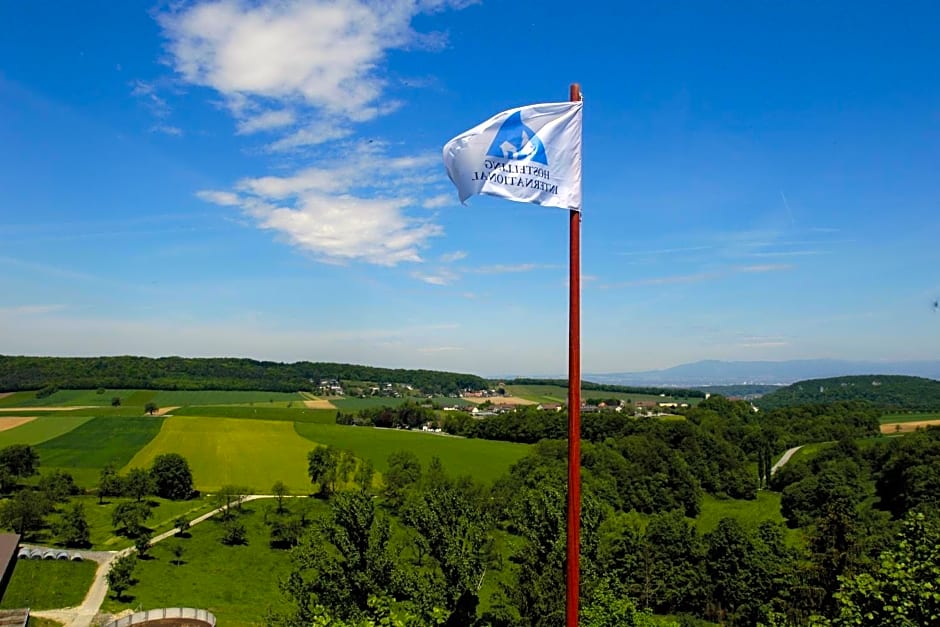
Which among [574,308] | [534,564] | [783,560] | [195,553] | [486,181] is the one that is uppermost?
[486,181]

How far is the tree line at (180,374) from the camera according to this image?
412 feet

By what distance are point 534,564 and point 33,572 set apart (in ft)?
115

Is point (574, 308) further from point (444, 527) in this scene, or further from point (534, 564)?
point (444, 527)

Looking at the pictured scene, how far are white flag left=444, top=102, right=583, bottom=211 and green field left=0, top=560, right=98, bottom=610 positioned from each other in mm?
40014

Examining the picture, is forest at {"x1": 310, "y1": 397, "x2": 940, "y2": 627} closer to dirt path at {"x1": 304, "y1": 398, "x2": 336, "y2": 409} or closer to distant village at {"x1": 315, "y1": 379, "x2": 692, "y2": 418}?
distant village at {"x1": 315, "y1": 379, "x2": 692, "y2": 418}

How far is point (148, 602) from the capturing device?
118 ft

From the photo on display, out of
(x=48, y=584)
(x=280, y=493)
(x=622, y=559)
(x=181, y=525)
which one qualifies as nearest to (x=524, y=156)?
(x=622, y=559)

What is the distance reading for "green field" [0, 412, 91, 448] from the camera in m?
77.5

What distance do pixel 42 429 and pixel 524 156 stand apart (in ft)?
325

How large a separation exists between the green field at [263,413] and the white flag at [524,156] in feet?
340

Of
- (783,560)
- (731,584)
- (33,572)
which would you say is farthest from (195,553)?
(783,560)

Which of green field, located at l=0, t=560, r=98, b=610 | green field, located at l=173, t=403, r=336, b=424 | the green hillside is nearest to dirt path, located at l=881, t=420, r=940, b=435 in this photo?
the green hillside

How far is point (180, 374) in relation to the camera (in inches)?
5787

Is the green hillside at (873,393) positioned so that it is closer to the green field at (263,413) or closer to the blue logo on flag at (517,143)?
the green field at (263,413)
